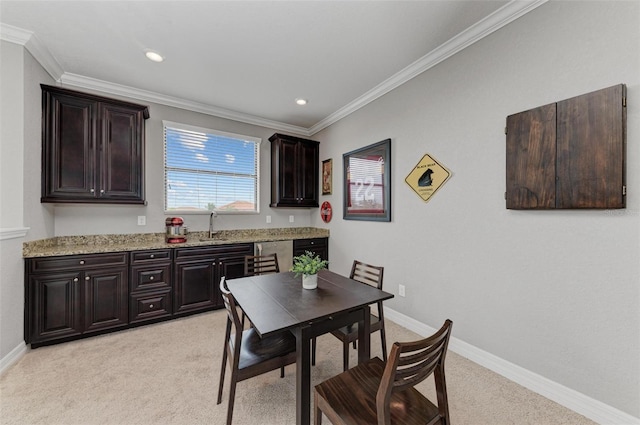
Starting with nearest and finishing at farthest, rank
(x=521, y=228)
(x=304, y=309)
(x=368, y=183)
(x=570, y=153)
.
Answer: (x=304, y=309), (x=570, y=153), (x=521, y=228), (x=368, y=183)

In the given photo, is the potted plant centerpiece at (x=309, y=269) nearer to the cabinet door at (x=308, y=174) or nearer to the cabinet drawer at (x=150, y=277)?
the cabinet drawer at (x=150, y=277)

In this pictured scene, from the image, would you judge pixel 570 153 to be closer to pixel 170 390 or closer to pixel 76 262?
pixel 170 390

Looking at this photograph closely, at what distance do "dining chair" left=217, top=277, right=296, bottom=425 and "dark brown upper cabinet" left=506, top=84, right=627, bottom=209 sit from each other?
6.63 feet

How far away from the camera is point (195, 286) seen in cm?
316

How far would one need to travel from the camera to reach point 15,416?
5.32 feet

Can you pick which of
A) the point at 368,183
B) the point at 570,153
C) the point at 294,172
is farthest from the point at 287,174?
the point at 570,153

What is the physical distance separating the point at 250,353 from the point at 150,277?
2.04 metres

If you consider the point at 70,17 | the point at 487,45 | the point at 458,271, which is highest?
the point at 70,17

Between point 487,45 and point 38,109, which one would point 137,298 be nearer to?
point 38,109

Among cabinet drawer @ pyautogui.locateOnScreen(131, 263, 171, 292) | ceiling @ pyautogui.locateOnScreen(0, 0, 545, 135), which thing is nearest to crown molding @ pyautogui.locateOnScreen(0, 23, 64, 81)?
ceiling @ pyautogui.locateOnScreen(0, 0, 545, 135)

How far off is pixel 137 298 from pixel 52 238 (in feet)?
3.86

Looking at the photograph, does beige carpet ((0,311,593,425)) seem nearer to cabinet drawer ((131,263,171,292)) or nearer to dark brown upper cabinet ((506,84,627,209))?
cabinet drawer ((131,263,171,292))

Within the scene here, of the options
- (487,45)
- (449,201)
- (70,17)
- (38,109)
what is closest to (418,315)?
(449,201)

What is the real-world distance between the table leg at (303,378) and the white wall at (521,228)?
1.71 meters
